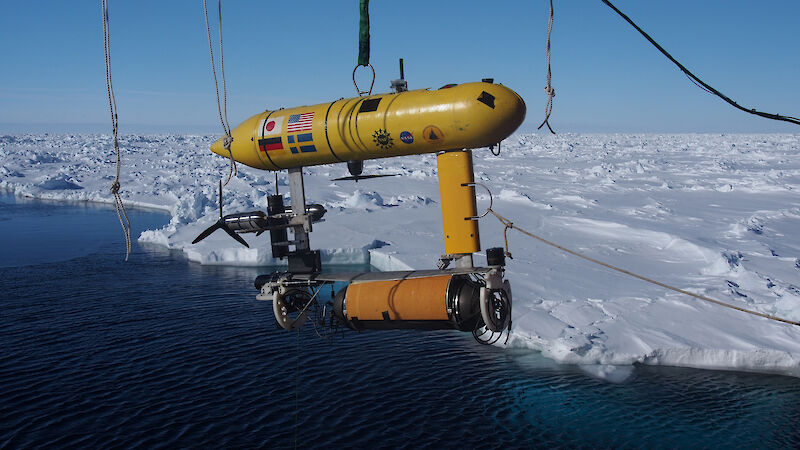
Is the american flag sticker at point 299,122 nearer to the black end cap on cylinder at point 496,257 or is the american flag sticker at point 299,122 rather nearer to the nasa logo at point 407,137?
the nasa logo at point 407,137

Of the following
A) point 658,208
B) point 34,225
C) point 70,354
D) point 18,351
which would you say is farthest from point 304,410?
point 34,225

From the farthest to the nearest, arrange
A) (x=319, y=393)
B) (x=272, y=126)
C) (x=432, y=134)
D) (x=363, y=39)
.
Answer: (x=319, y=393), (x=272, y=126), (x=363, y=39), (x=432, y=134)

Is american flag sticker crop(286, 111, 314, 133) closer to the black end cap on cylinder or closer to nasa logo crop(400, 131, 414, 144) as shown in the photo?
nasa logo crop(400, 131, 414, 144)

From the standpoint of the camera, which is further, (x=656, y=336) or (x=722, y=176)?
(x=722, y=176)

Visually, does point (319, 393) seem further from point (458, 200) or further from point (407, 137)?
point (407, 137)

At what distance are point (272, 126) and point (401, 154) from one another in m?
1.53

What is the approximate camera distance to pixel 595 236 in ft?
74.5

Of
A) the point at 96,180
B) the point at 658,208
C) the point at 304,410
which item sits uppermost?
the point at 96,180

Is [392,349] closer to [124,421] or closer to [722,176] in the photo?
[124,421]

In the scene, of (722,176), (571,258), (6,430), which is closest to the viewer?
(6,430)

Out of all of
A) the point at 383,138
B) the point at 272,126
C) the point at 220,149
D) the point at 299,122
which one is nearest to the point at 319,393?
the point at 220,149

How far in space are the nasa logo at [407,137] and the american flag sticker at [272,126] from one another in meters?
1.48

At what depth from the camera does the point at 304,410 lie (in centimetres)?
1138

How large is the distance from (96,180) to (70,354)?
3797 centimetres
